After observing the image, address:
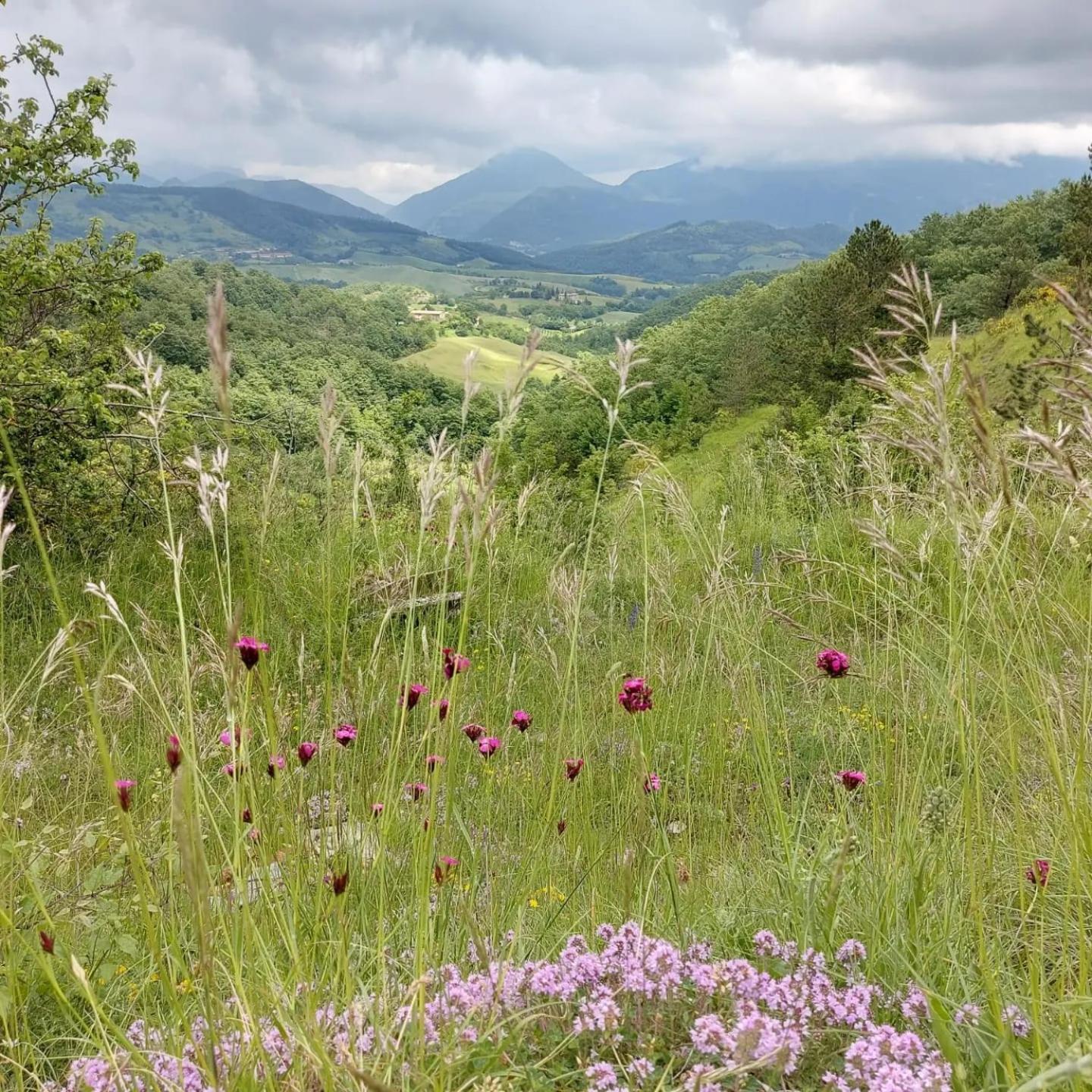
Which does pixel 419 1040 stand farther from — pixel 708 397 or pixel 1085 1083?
pixel 708 397

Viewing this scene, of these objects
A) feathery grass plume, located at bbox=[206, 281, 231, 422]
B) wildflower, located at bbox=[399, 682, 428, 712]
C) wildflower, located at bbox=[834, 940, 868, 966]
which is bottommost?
wildflower, located at bbox=[834, 940, 868, 966]

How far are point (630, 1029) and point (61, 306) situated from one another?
19.3ft

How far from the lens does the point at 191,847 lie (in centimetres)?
75

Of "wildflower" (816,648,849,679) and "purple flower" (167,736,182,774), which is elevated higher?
"purple flower" (167,736,182,774)

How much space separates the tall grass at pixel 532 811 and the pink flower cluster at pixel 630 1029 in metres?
0.04

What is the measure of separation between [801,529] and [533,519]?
6.92ft

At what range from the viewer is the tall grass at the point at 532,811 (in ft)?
4.00

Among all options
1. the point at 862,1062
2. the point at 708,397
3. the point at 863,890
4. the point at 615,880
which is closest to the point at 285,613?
the point at 615,880

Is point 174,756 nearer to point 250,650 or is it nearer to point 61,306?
point 250,650

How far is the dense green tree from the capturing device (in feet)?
15.5

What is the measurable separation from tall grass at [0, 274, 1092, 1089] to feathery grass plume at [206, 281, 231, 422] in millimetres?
12

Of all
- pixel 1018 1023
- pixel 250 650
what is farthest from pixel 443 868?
pixel 1018 1023

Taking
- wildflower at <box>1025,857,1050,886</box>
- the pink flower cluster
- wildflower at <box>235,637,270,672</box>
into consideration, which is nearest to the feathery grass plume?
wildflower at <box>235,637,270,672</box>

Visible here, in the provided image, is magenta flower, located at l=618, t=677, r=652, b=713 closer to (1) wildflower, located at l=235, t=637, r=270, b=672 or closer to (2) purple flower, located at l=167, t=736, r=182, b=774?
(1) wildflower, located at l=235, t=637, r=270, b=672
